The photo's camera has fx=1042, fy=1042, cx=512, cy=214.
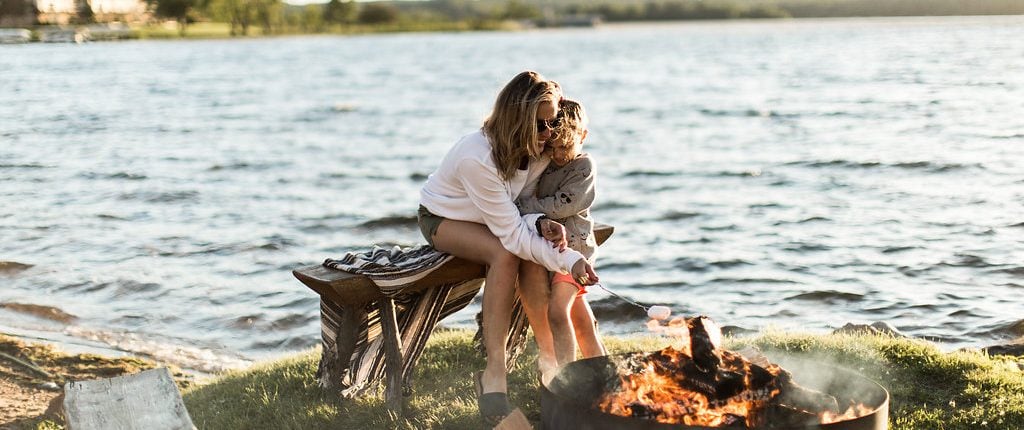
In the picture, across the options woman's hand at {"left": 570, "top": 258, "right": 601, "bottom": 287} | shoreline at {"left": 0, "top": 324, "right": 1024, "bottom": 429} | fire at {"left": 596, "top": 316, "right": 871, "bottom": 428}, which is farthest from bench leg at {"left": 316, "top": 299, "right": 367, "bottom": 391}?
fire at {"left": 596, "top": 316, "right": 871, "bottom": 428}

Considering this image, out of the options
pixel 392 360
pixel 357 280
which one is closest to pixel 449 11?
pixel 392 360

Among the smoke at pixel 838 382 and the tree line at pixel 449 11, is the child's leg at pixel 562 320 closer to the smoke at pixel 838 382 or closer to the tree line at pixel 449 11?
the smoke at pixel 838 382

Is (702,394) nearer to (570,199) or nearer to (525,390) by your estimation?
(570,199)

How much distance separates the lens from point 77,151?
65.6 feet

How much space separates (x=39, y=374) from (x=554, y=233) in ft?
12.0

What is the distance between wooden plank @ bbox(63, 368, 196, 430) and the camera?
4086 mm

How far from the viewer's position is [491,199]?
4.52 m

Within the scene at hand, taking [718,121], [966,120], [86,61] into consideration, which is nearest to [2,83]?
[86,61]

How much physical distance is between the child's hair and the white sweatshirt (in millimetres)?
173

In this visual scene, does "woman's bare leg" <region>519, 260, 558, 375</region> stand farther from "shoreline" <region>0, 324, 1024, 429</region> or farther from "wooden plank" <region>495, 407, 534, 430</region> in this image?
"shoreline" <region>0, 324, 1024, 429</region>

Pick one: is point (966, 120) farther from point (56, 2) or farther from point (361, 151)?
point (56, 2)

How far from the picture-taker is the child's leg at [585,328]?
4.71m

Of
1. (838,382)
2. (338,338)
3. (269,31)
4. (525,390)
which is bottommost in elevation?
(269,31)

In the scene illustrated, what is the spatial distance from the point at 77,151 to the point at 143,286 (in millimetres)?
11924
